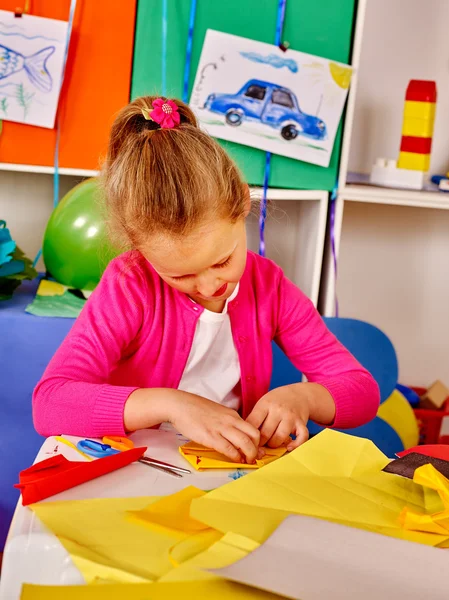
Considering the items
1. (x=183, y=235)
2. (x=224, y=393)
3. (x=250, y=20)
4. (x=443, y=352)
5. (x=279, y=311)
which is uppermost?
(x=250, y=20)

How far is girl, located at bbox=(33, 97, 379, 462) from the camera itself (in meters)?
0.82

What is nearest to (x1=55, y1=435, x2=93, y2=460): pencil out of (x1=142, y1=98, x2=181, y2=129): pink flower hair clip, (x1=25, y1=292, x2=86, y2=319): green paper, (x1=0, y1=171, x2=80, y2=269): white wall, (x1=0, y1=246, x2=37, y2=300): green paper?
(x1=142, y1=98, x2=181, y2=129): pink flower hair clip

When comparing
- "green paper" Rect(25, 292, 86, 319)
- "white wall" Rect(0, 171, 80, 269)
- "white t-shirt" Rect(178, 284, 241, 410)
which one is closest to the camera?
"white t-shirt" Rect(178, 284, 241, 410)

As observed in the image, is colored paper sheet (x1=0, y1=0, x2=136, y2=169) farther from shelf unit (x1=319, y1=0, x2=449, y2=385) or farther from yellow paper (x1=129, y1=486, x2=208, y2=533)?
yellow paper (x1=129, y1=486, x2=208, y2=533)

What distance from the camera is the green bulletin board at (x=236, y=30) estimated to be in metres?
1.50

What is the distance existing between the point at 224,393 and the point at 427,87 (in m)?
0.96

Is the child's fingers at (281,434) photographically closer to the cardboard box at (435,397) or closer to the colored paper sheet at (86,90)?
the colored paper sheet at (86,90)

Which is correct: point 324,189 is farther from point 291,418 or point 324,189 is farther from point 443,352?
point 291,418

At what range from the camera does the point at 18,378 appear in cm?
144

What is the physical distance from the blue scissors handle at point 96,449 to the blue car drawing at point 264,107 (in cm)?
95

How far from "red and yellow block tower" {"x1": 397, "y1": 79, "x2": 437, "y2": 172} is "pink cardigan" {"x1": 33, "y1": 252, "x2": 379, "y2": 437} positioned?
27.4 inches

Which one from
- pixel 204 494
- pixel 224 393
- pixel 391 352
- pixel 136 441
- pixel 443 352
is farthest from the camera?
pixel 443 352

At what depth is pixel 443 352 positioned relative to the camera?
6.87ft

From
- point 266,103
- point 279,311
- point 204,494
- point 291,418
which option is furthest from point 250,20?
point 204,494
